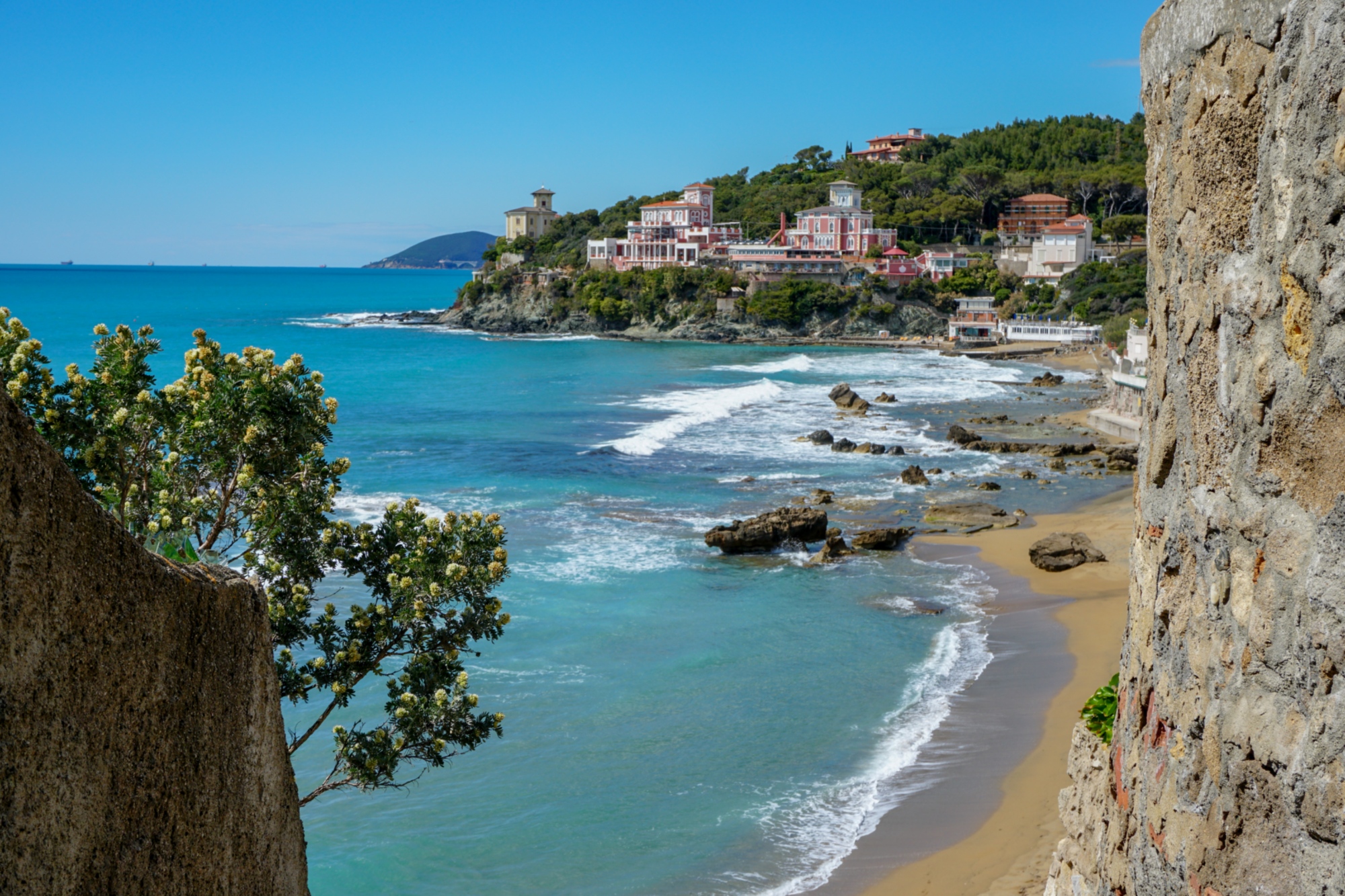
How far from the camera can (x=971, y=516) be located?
25.7m

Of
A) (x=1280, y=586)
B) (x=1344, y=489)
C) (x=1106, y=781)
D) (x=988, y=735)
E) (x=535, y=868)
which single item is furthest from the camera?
(x=988, y=735)

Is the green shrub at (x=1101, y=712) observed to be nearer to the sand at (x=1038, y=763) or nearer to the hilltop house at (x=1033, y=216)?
the sand at (x=1038, y=763)

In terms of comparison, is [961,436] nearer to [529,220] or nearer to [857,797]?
[857,797]

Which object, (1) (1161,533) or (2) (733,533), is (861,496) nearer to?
(2) (733,533)

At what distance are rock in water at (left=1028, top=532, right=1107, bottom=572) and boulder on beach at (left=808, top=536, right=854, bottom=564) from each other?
11.8ft

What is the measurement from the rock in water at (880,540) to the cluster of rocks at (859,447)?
12016 millimetres

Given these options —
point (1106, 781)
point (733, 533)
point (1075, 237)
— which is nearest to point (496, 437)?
point (733, 533)

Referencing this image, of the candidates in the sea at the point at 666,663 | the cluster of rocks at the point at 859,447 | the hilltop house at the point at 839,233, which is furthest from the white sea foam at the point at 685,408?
the hilltop house at the point at 839,233

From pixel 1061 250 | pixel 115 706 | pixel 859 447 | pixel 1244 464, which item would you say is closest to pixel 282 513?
pixel 115 706

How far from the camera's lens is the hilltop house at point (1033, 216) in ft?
337

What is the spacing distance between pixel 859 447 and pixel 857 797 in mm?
24430

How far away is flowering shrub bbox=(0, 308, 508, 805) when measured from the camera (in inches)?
252

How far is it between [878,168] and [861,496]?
105 m

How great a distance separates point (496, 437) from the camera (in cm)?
4088
